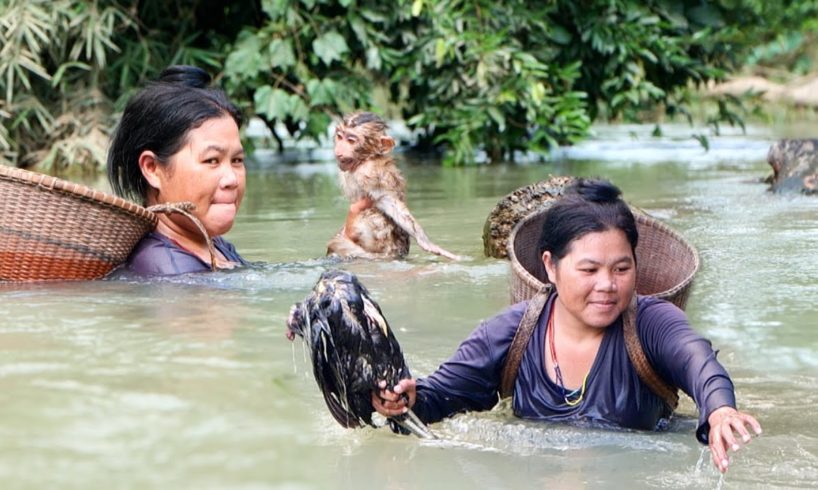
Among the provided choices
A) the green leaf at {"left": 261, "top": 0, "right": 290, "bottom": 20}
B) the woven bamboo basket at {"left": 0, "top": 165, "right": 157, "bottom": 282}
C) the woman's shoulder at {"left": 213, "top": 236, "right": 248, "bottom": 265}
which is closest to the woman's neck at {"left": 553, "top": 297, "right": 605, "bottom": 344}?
the woven bamboo basket at {"left": 0, "top": 165, "right": 157, "bottom": 282}

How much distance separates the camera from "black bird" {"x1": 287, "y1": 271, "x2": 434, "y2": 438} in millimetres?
3318

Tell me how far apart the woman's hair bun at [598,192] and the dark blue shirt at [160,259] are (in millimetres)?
2385

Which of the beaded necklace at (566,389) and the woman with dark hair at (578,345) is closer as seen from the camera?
the woman with dark hair at (578,345)

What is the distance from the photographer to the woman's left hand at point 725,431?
2914 millimetres

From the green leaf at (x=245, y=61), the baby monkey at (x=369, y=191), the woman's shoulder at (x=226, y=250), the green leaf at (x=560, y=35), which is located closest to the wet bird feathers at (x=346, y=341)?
the woman's shoulder at (x=226, y=250)

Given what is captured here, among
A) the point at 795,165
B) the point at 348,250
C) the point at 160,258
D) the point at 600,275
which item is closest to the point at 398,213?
the point at 348,250

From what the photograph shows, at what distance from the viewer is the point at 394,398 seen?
3.42 metres

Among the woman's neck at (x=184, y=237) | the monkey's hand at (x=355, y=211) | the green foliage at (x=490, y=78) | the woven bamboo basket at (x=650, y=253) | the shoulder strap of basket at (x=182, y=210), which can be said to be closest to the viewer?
the woven bamboo basket at (x=650, y=253)

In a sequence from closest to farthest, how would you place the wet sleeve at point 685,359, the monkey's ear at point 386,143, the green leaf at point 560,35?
the wet sleeve at point 685,359, the monkey's ear at point 386,143, the green leaf at point 560,35

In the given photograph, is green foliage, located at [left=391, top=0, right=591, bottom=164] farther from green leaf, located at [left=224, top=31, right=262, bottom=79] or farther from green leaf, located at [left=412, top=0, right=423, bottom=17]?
green leaf, located at [left=224, top=31, right=262, bottom=79]

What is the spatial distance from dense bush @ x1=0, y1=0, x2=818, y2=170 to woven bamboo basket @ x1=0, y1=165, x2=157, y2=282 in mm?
6513

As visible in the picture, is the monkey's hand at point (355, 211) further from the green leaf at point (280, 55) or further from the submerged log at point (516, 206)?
the green leaf at point (280, 55)

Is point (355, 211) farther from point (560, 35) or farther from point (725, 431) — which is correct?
point (560, 35)

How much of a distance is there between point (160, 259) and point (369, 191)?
158 cm
